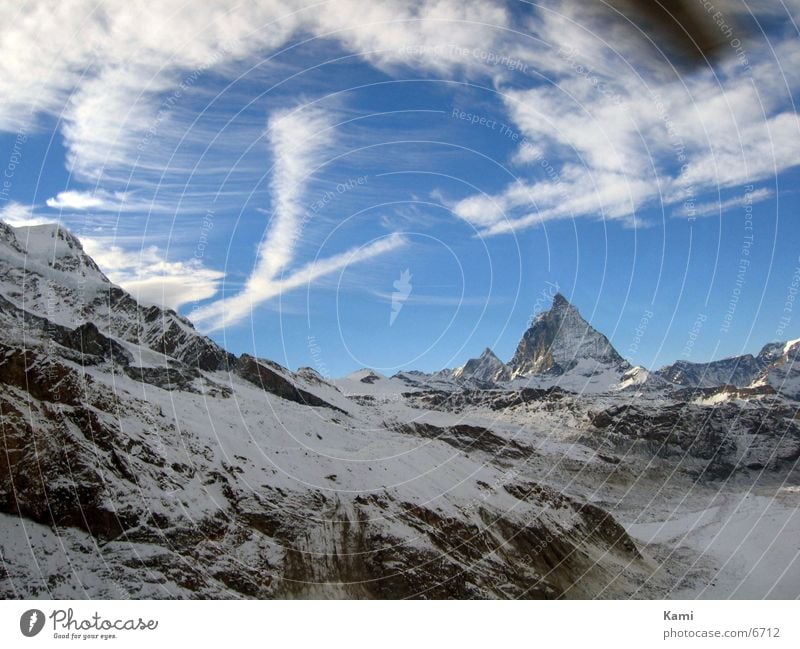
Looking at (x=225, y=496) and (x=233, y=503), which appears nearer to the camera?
(x=233, y=503)

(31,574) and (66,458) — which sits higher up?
(66,458)

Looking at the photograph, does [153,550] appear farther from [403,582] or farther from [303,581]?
[403,582]

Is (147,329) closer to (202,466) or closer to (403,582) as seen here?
(202,466)

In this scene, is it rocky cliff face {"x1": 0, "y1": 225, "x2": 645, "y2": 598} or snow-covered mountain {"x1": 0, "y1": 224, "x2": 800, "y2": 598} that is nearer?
rocky cliff face {"x1": 0, "y1": 225, "x2": 645, "y2": 598}

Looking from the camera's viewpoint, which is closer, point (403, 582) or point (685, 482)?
point (403, 582)

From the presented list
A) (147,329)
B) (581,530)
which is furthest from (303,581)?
(147,329)

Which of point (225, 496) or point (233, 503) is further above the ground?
point (225, 496)

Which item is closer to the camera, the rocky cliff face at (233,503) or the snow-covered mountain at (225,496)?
the rocky cliff face at (233,503)

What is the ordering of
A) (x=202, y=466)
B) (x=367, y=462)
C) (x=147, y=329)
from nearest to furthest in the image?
(x=202, y=466) → (x=367, y=462) → (x=147, y=329)
